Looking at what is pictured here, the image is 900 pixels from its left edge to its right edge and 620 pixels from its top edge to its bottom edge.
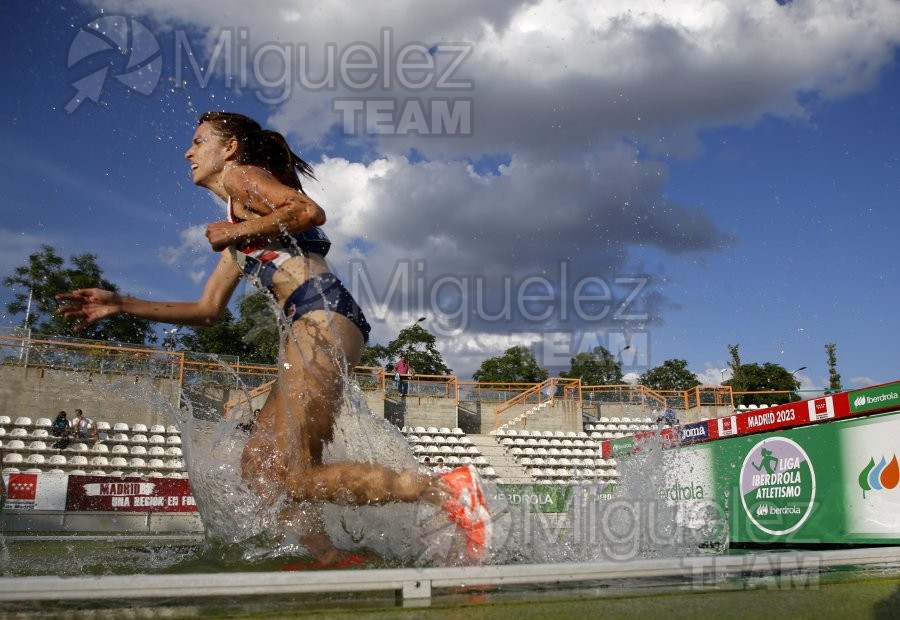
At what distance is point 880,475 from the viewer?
6887 millimetres

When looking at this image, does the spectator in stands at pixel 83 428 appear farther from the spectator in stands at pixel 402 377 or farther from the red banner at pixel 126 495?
the spectator in stands at pixel 402 377

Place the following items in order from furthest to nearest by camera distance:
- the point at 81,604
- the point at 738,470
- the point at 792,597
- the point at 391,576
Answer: the point at 738,470
the point at 792,597
the point at 391,576
the point at 81,604

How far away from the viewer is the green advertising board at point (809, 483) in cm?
687

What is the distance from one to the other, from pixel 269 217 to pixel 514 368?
197 ft

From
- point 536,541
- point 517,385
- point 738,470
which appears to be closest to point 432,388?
point 517,385

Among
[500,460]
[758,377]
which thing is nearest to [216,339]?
[500,460]

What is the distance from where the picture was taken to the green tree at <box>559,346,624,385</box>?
6988 cm

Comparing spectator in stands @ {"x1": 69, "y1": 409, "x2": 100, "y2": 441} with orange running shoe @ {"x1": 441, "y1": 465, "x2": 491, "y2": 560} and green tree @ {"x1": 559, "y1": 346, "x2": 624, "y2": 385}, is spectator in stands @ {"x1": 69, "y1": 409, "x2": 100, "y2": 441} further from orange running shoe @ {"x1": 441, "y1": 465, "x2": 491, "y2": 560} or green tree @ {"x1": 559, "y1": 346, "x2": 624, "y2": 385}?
green tree @ {"x1": 559, "y1": 346, "x2": 624, "y2": 385}

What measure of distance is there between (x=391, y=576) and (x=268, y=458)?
3.41 feet

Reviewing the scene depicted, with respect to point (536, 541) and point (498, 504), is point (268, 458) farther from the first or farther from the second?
point (536, 541)

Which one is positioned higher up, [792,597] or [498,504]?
[498,504]

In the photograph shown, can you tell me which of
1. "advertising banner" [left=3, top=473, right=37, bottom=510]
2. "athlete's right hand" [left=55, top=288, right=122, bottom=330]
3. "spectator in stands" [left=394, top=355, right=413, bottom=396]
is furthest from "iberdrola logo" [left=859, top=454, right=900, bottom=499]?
"spectator in stands" [left=394, top=355, right=413, bottom=396]

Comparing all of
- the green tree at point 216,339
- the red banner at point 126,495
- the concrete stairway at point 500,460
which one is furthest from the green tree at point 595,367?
the red banner at point 126,495

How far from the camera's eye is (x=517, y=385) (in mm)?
25328
